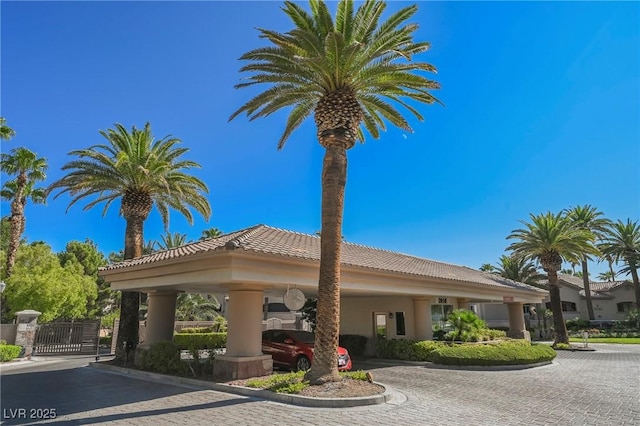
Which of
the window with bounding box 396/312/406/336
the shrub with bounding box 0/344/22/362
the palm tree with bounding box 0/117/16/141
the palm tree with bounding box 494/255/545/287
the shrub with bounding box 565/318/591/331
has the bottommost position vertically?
the shrub with bounding box 0/344/22/362

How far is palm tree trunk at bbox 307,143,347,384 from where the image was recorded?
1112 centimetres

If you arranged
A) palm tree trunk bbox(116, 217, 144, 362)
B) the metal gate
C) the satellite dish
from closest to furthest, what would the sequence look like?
1. the satellite dish
2. palm tree trunk bbox(116, 217, 144, 362)
3. the metal gate

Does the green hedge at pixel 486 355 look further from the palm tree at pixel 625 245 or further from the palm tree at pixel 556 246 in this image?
the palm tree at pixel 625 245

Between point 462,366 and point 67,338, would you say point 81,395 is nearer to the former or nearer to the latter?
point 462,366

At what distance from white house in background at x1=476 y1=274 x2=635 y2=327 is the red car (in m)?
41.2

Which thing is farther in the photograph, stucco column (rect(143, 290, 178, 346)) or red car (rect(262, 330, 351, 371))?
stucco column (rect(143, 290, 178, 346))

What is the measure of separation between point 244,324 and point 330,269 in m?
3.96

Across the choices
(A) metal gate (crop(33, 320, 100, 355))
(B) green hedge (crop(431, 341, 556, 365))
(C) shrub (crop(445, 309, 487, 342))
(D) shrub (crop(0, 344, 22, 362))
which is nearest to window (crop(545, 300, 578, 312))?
(C) shrub (crop(445, 309, 487, 342))

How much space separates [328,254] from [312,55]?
19.5 feet

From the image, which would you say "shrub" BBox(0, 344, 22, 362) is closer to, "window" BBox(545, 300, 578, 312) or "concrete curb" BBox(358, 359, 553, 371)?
"concrete curb" BBox(358, 359, 553, 371)

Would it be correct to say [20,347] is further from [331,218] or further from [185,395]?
[331,218]

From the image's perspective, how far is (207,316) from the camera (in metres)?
43.8

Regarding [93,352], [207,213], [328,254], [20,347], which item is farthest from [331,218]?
[93,352]

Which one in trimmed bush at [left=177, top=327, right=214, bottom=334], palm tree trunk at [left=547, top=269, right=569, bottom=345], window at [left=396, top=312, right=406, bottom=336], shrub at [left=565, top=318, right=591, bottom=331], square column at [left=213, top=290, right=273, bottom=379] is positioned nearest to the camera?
square column at [left=213, top=290, right=273, bottom=379]
